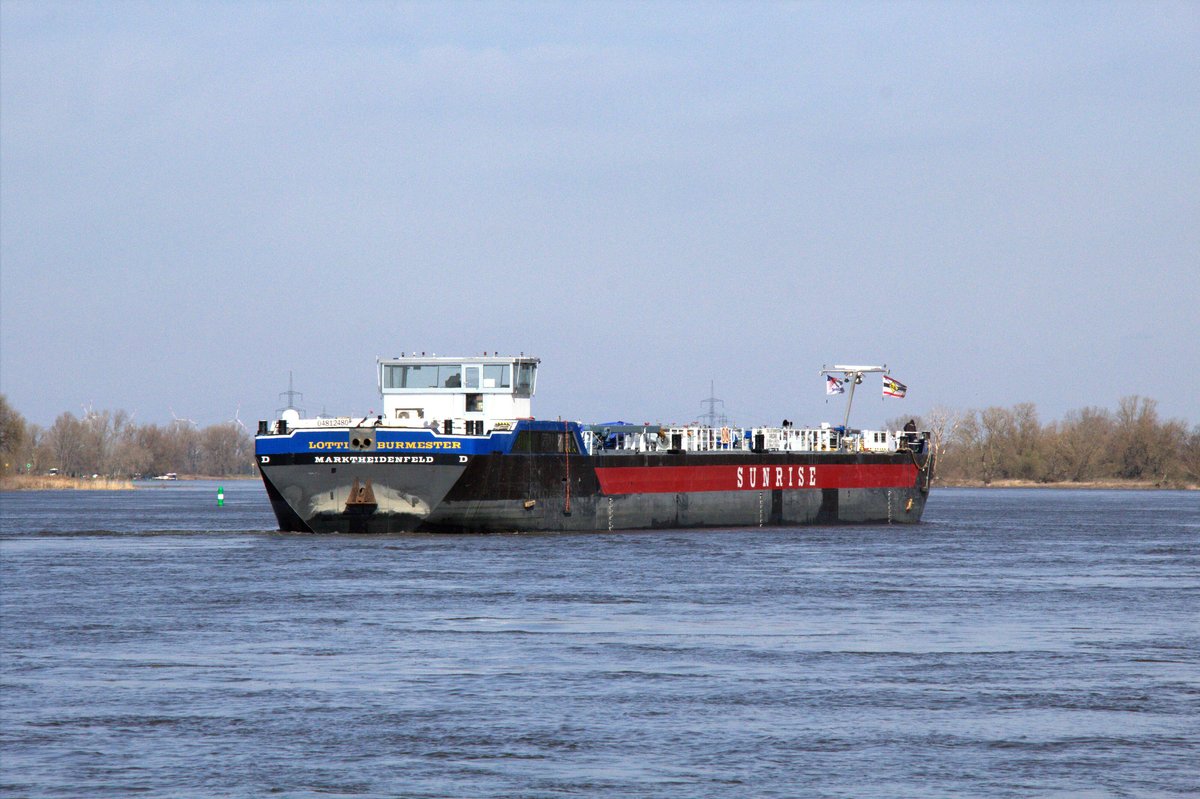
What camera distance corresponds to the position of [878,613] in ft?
105

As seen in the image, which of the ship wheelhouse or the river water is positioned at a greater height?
the ship wheelhouse

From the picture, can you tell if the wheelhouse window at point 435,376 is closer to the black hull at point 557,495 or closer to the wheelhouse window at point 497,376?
the wheelhouse window at point 497,376

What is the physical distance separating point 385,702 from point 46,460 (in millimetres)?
191865

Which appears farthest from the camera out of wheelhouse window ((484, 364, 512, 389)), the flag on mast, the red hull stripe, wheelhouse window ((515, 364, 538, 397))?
the flag on mast

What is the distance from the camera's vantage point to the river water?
17.0m

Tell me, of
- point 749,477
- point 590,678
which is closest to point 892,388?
point 749,477

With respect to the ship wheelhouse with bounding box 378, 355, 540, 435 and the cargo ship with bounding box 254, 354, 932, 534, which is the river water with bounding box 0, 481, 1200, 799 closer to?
the cargo ship with bounding box 254, 354, 932, 534

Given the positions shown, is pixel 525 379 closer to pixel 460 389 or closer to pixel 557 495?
pixel 460 389

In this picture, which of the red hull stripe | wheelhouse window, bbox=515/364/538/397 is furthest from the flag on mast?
wheelhouse window, bbox=515/364/538/397

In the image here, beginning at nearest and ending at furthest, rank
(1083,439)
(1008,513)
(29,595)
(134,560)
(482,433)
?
(29,595)
(134,560)
(482,433)
(1008,513)
(1083,439)

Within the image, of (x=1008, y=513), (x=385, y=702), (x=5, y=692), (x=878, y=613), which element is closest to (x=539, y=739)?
(x=385, y=702)

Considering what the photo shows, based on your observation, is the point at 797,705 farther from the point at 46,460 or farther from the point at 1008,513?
the point at 46,460

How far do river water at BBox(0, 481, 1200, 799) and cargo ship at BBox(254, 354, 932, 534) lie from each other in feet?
11.3

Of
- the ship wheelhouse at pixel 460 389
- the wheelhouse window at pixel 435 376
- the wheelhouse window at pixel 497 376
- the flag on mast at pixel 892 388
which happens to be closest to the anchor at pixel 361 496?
the ship wheelhouse at pixel 460 389
